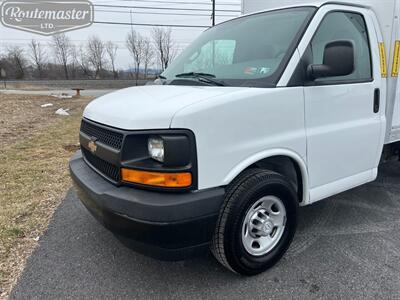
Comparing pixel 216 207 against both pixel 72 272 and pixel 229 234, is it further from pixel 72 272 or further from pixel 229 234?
pixel 72 272

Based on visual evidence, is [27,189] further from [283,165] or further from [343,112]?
[343,112]

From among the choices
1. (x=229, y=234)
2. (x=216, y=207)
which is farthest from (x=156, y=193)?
(x=229, y=234)

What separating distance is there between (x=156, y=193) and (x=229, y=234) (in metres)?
0.60

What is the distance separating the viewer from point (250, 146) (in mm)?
2311

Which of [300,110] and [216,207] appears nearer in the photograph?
[216,207]

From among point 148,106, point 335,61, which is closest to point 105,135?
point 148,106

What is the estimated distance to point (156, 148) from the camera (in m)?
2.09

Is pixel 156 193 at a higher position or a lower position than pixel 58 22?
lower

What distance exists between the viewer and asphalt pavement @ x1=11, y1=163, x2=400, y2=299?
7.79 ft

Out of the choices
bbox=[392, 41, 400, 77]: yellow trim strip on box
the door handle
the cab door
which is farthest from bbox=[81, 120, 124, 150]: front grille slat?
bbox=[392, 41, 400, 77]: yellow trim strip on box

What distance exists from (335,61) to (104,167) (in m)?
1.91

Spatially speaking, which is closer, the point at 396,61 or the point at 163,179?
the point at 163,179

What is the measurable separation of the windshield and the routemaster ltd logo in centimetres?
3009

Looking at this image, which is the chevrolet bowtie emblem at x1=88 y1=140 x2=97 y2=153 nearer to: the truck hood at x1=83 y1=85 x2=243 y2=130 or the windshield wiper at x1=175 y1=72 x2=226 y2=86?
the truck hood at x1=83 y1=85 x2=243 y2=130
